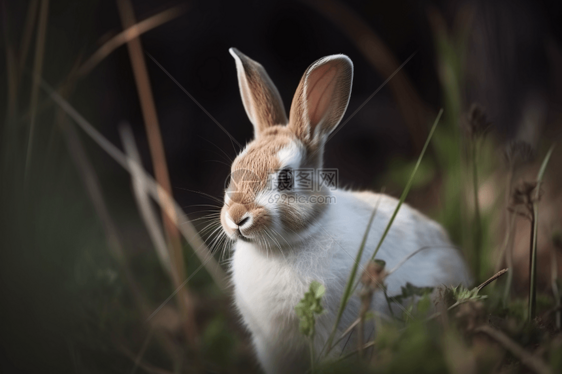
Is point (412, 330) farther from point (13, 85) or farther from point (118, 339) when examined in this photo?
point (13, 85)

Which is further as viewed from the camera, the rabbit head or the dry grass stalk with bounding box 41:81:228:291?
the dry grass stalk with bounding box 41:81:228:291

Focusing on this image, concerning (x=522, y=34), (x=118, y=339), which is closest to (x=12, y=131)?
(x=118, y=339)

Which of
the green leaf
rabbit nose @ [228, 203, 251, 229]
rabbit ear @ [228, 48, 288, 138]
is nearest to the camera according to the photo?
the green leaf

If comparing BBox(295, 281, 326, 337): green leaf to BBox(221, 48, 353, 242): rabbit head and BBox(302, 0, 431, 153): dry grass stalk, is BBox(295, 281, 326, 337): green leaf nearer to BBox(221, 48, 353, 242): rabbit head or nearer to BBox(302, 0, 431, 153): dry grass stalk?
BBox(221, 48, 353, 242): rabbit head

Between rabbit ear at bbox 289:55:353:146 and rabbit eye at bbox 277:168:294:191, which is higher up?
rabbit ear at bbox 289:55:353:146

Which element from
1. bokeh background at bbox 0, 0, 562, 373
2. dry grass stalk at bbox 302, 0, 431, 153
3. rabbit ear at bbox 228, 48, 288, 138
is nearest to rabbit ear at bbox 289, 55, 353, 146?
rabbit ear at bbox 228, 48, 288, 138

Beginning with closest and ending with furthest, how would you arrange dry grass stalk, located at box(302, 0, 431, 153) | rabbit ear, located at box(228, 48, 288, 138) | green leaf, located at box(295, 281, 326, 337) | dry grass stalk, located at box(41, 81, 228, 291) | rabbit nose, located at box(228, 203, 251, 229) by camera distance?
green leaf, located at box(295, 281, 326, 337)
rabbit nose, located at box(228, 203, 251, 229)
rabbit ear, located at box(228, 48, 288, 138)
dry grass stalk, located at box(41, 81, 228, 291)
dry grass stalk, located at box(302, 0, 431, 153)
